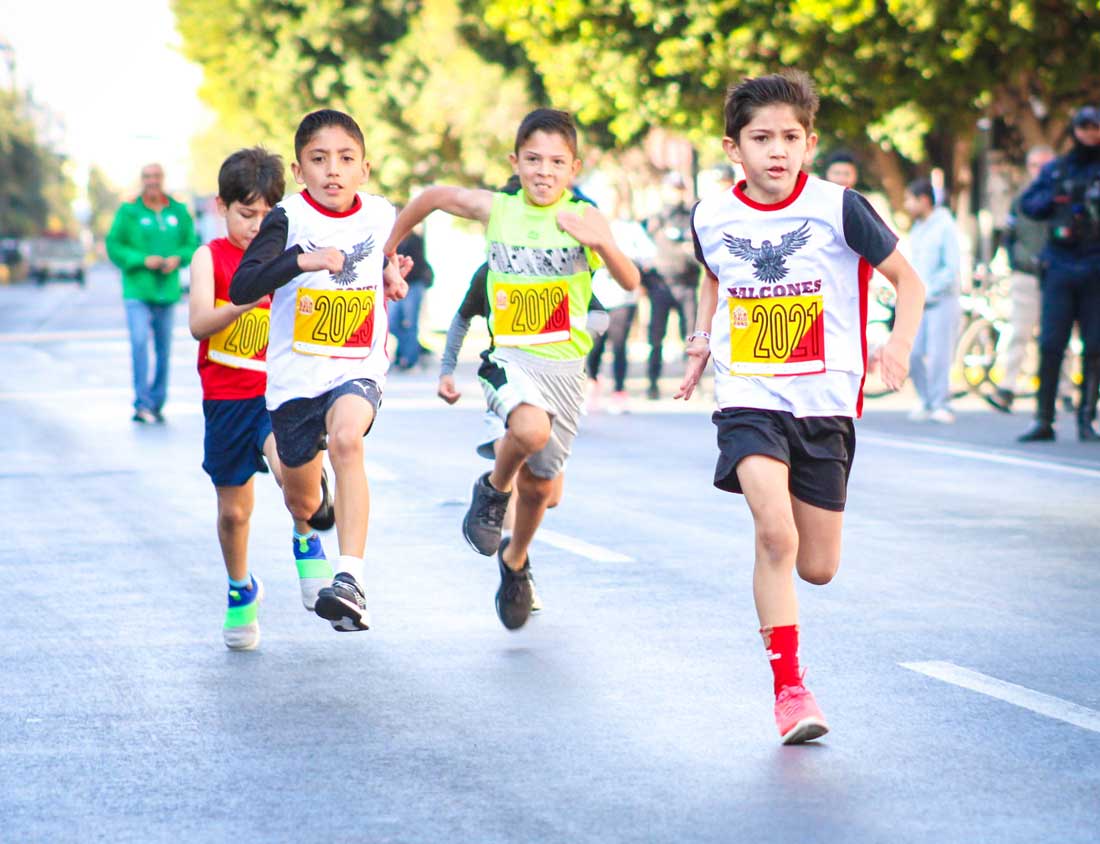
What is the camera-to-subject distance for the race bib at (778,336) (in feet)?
18.8

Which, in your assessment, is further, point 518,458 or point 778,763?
point 518,458

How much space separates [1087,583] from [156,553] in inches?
158

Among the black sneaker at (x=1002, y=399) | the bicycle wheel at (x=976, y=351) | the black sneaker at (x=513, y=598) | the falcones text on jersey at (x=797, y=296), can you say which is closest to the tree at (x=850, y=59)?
the bicycle wheel at (x=976, y=351)

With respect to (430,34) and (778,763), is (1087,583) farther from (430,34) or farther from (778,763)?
(430,34)

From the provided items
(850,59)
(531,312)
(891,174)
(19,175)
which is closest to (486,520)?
(531,312)

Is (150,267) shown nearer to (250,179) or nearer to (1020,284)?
(1020,284)

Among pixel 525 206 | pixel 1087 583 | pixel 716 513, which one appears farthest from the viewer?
pixel 716 513

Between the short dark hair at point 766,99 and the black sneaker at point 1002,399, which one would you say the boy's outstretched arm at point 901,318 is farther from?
the black sneaker at point 1002,399

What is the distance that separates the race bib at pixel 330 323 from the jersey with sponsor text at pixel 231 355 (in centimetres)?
49

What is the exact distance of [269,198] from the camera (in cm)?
710

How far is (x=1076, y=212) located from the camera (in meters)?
13.4

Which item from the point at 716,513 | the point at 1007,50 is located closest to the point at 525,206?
the point at 716,513

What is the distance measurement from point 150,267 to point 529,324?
924 cm

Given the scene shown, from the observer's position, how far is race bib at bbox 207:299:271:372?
23.4 ft
